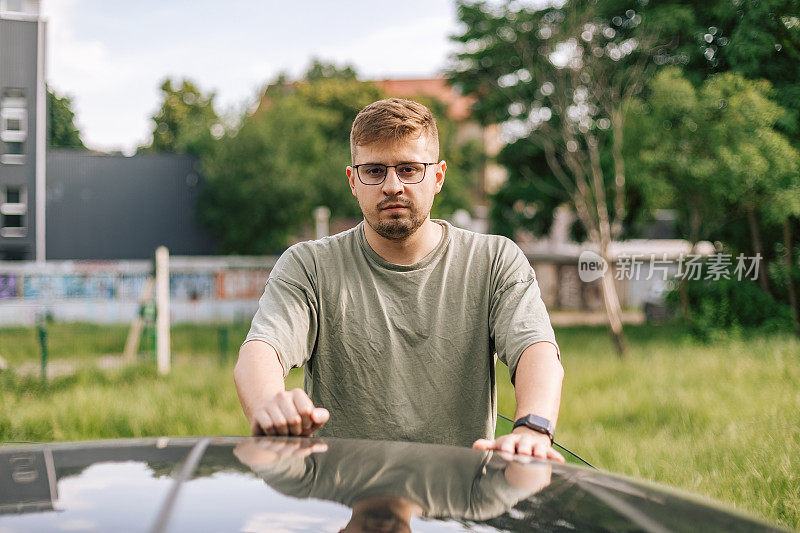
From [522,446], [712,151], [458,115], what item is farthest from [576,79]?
[458,115]

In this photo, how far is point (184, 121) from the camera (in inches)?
728

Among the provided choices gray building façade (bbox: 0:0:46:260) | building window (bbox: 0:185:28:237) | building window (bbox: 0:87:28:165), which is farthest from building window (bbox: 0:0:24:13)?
building window (bbox: 0:185:28:237)

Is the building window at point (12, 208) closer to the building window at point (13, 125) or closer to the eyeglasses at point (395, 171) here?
the building window at point (13, 125)

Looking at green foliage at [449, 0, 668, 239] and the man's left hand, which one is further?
green foliage at [449, 0, 668, 239]

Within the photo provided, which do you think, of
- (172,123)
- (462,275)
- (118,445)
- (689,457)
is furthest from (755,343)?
(172,123)

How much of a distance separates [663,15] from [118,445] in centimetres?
521

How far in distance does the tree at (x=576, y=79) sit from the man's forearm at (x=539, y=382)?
665 cm

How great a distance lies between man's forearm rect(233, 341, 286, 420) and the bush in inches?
152

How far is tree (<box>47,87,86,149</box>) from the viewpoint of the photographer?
5.80 meters

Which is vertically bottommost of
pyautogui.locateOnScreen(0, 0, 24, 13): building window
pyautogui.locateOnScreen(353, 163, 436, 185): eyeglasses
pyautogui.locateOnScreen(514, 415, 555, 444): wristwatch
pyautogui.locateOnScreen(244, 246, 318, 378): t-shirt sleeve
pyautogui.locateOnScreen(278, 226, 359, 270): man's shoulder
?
pyautogui.locateOnScreen(514, 415, 555, 444): wristwatch

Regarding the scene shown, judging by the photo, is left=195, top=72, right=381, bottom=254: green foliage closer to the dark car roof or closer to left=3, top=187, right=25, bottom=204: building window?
left=3, top=187, right=25, bottom=204: building window

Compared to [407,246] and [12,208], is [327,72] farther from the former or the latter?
[407,246]

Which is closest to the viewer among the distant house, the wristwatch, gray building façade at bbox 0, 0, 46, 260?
the wristwatch

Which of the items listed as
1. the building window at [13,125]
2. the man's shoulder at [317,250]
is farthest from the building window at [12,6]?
the man's shoulder at [317,250]
